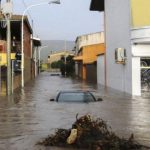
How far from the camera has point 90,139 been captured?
11.8 m

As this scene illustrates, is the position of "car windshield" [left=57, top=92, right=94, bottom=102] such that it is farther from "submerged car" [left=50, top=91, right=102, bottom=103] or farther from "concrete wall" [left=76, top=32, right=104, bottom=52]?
"concrete wall" [left=76, top=32, right=104, bottom=52]

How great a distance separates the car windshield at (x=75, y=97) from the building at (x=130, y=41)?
7240 millimetres

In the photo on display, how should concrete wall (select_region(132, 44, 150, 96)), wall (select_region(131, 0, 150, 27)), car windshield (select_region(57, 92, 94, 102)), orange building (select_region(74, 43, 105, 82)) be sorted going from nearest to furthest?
1. car windshield (select_region(57, 92, 94, 102))
2. wall (select_region(131, 0, 150, 27))
3. concrete wall (select_region(132, 44, 150, 96))
4. orange building (select_region(74, 43, 105, 82))

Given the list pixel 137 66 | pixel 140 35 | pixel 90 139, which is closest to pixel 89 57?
pixel 137 66

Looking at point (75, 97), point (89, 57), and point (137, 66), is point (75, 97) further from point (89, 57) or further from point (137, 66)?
point (89, 57)

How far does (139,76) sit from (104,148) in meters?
24.3

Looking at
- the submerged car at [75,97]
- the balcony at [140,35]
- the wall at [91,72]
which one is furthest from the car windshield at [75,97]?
the wall at [91,72]

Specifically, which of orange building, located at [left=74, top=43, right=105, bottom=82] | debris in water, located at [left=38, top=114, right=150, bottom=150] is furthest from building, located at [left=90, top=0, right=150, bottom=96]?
orange building, located at [left=74, top=43, right=105, bottom=82]

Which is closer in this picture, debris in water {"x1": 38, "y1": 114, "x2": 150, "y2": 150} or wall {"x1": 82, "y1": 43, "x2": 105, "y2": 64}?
debris in water {"x1": 38, "y1": 114, "x2": 150, "y2": 150}

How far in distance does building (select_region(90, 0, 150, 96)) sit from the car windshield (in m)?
7.24

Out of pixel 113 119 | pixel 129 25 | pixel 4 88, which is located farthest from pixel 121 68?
pixel 113 119

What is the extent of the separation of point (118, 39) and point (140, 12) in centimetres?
733

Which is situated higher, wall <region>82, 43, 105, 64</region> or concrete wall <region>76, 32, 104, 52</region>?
concrete wall <region>76, 32, 104, 52</region>

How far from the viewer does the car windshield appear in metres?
27.1
